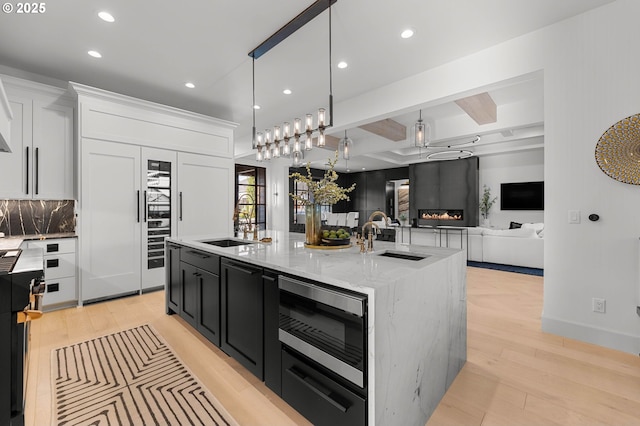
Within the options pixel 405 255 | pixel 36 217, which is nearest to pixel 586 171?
pixel 405 255

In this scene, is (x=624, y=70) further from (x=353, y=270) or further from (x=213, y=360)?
(x=213, y=360)

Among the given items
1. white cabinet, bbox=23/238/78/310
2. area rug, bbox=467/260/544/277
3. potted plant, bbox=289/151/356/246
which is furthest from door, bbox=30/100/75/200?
area rug, bbox=467/260/544/277

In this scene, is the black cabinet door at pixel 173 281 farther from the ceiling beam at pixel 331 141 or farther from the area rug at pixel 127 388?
the ceiling beam at pixel 331 141

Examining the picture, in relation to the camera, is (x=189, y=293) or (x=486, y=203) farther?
(x=486, y=203)

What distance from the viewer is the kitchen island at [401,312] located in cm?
128

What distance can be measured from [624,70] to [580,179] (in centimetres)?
91

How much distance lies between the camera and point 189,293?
2756mm

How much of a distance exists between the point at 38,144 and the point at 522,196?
10017mm

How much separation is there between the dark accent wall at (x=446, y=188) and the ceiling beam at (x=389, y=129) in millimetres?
3688

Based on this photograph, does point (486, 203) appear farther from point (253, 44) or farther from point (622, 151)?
point (253, 44)

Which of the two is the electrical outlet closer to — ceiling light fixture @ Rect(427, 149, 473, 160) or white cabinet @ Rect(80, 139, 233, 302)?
white cabinet @ Rect(80, 139, 233, 302)

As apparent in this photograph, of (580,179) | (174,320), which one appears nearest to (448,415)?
(580,179)

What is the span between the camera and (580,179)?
2.61 m

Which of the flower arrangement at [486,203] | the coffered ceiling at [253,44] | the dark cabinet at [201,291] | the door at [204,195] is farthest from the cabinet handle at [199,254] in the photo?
the flower arrangement at [486,203]
